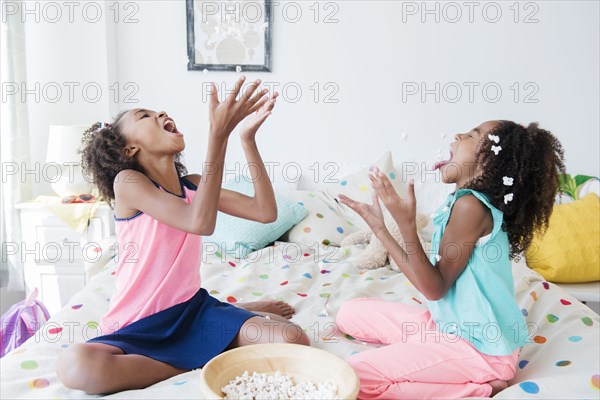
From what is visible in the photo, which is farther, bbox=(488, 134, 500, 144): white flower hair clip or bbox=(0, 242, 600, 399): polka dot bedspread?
bbox=(488, 134, 500, 144): white flower hair clip

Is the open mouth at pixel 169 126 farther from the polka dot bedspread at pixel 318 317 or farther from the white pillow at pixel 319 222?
the white pillow at pixel 319 222

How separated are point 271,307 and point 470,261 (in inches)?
26.3

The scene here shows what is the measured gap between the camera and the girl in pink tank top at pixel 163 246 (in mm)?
1484

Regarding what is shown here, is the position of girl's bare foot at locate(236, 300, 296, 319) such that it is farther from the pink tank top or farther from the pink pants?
the pink pants

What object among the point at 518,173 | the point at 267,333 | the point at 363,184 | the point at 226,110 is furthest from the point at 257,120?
the point at 363,184

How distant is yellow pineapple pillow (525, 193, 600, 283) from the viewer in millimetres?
2701

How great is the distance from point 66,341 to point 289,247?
4.06ft

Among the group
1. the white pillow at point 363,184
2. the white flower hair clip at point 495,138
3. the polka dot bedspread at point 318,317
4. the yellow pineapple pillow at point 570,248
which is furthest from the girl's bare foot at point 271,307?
the yellow pineapple pillow at point 570,248

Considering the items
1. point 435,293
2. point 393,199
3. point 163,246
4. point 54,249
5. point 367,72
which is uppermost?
point 367,72

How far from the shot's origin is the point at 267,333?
1.66 m

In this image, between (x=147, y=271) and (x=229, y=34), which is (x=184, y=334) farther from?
(x=229, y=34)

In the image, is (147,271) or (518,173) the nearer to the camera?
(518,173)

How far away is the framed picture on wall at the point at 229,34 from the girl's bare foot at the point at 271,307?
1.65m

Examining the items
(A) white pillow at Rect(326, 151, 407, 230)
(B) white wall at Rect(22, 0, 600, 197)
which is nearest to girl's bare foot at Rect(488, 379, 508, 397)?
(A) white pillow at Rect(326, 151, 407, 230)
